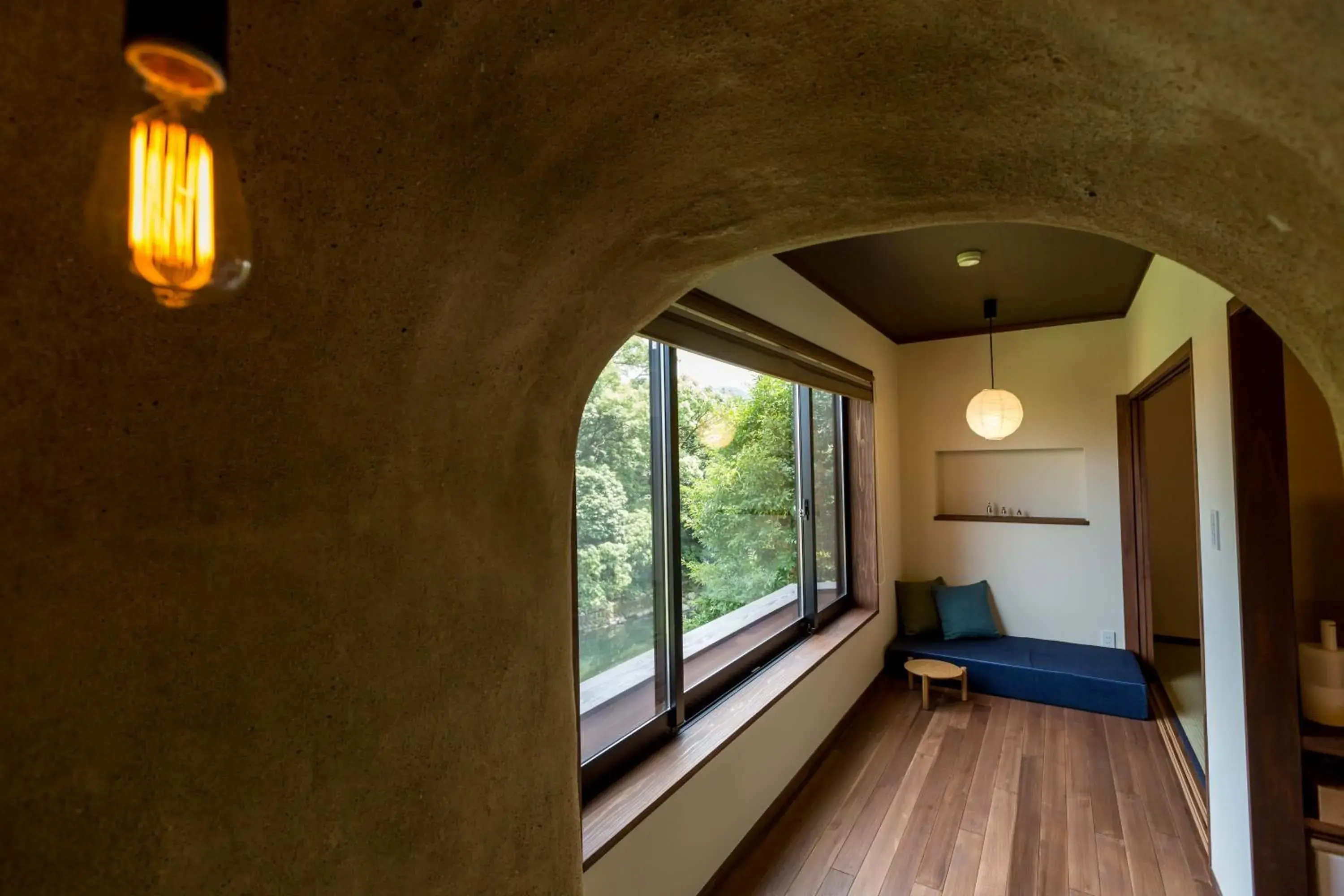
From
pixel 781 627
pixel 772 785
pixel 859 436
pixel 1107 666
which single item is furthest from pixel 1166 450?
pixel 772 785

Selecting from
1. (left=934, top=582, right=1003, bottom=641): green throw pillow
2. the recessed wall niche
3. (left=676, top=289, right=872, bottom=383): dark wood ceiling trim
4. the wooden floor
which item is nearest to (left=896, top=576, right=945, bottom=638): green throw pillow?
(left=934, top=582, right=1003, bottom=641): green throw pillow

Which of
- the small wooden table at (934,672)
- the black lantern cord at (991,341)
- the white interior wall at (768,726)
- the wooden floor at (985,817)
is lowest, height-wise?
the wooden floor at (985,817)

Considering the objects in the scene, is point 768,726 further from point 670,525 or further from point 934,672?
point 934,672

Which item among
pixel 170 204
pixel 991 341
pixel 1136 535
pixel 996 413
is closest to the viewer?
pixel 170 204

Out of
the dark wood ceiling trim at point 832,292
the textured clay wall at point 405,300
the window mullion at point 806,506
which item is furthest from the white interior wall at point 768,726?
the textured clay wall at point 405,300

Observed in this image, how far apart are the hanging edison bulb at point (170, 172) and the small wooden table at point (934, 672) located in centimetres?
380

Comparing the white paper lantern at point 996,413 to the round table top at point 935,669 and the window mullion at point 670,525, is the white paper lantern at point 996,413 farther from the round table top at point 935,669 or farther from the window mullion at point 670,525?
the window mullion at point 670,525

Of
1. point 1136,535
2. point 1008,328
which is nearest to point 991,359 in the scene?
point 1008,328

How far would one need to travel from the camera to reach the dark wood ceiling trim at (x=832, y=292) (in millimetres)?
Answer: 2730

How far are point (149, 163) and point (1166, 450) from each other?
5690mm

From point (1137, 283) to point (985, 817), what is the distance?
2.77 meters

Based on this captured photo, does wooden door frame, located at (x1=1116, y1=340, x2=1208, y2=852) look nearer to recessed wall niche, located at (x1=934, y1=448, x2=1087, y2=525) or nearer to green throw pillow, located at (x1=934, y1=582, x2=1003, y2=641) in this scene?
recessed wall niche, located at (x1=934, y1=448, x2=1087, y2=525)

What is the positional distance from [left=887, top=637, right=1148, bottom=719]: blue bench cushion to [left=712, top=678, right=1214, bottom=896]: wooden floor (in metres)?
0.10

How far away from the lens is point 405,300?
0.65 meters
